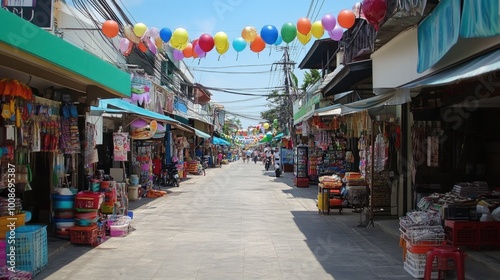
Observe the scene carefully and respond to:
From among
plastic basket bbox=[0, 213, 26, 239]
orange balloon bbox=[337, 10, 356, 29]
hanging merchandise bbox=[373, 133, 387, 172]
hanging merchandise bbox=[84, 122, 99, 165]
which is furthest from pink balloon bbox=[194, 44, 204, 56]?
plastic basket bbox=[0, 213, 26, 239]

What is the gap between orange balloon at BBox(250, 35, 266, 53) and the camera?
13.7 meters

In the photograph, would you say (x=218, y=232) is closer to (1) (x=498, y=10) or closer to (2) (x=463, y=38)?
(2) (x=463, y=38)

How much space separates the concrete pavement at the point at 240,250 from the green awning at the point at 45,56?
3.05m

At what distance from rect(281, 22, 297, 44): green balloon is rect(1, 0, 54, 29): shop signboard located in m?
6.40

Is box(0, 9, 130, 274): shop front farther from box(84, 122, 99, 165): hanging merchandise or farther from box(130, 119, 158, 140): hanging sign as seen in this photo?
box(130, 119, 158, 140): hanging sign

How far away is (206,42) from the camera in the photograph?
13.6 meters

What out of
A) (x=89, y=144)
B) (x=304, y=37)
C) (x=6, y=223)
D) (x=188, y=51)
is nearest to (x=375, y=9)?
(x=304, y=37)

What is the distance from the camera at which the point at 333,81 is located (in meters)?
14.0

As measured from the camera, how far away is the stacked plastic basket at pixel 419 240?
6.58 metres

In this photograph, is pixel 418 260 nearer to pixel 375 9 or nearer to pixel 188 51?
pixel 375 9

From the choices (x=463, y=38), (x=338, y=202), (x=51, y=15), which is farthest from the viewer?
(x=338, y=202)

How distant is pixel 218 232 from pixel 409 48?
569cm

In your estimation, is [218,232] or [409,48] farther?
[218,232]

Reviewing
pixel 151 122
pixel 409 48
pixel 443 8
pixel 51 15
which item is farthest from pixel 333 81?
pixel 51 15
